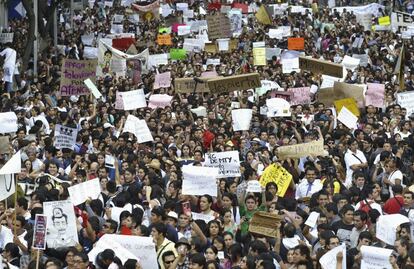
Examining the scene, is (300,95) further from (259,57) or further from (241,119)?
(259,57)

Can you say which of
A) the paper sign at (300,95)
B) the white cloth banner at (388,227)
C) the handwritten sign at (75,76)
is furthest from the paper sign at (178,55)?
the white cloth banner at (388,227)

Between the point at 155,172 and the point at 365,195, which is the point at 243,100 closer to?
the point at 155,172

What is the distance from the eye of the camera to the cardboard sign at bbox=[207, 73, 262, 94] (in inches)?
919

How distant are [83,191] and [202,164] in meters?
2.76

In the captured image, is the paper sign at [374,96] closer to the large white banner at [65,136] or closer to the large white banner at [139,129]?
the large white banner at [139,129]

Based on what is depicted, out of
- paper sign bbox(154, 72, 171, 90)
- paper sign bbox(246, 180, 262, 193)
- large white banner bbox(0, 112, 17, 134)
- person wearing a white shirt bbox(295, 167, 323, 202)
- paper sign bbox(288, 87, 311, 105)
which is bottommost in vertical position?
paper sign bbox(154, 72, 171, 90)

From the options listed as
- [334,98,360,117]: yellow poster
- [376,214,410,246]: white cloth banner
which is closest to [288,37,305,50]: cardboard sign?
[334,98,360,117]: yellow poster

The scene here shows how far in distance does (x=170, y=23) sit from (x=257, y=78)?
16.7 meters

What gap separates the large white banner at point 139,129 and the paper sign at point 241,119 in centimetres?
135

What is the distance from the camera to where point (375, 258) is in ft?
38.4

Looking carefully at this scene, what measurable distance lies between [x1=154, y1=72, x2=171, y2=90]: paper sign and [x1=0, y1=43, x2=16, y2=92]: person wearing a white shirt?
4.38 metres

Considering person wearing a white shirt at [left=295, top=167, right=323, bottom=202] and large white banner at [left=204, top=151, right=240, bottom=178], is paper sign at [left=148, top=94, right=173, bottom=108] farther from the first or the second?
person wearing a white shirt at [left=295, top=167, right=323, bottom=202]

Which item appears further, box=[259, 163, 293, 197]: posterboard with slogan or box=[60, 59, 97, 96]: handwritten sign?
box=[60, 59, 97, 96]: handwritten sign

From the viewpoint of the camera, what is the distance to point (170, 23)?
39.8 m
